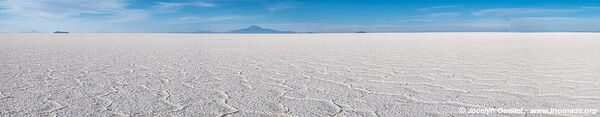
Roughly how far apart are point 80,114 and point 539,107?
2.79m

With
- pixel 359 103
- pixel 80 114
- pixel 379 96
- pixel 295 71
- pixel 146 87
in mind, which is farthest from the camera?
pixel 295 71

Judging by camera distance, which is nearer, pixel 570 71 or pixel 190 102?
pixel 190 102

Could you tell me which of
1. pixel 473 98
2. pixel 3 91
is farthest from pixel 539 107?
pixel 3 91

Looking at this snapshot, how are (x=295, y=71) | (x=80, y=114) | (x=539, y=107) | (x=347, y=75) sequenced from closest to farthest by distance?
(x=80, y=114)
(x=539, y=107)
(x=347, y=75)
(x=295, y=71)

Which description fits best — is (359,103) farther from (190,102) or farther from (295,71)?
(295,71)

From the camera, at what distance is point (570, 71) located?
5465 mm

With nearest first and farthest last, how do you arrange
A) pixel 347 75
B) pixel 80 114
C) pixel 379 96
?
pixel 80 114 → pixel 379 96 → pixel 347 75

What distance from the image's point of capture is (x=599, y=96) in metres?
3.58

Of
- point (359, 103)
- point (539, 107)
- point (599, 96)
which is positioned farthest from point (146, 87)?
point (599, 96)

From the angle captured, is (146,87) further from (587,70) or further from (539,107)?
(587,70)

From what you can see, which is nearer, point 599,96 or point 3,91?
point 599,96

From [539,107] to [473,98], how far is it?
47cm

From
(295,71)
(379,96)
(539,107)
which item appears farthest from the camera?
(295,71)

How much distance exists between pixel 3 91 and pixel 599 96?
4383mm
